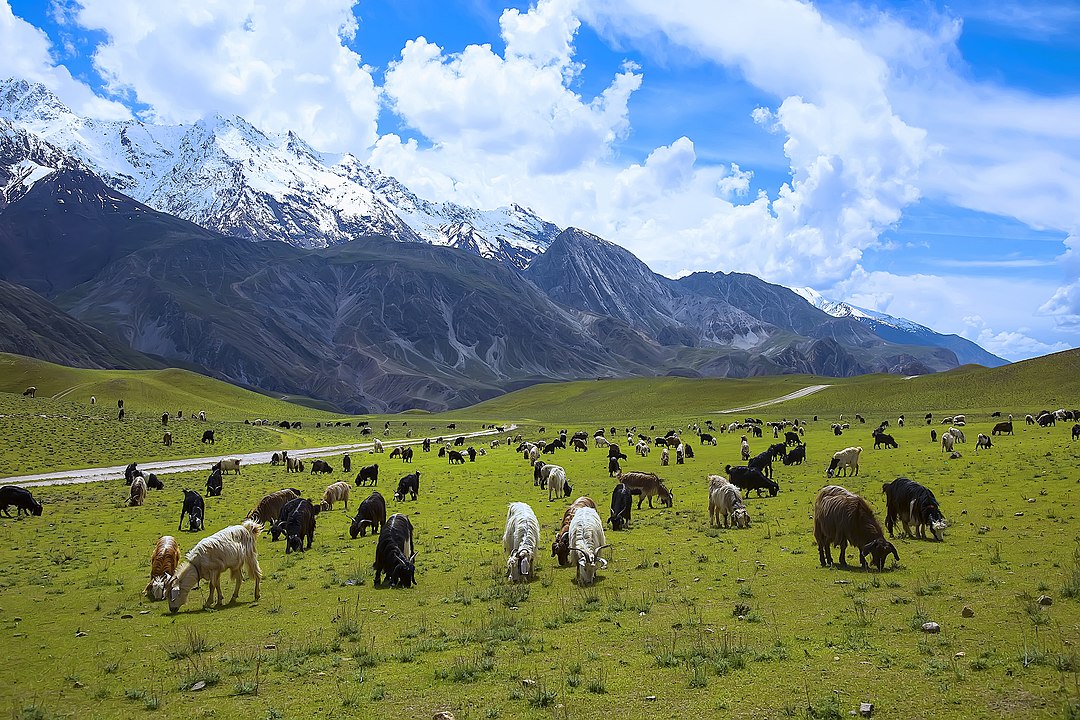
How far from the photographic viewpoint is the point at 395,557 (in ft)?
62.7

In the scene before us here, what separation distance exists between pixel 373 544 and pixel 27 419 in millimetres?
64409

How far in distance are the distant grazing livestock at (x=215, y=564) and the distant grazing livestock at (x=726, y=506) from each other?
1615 cm

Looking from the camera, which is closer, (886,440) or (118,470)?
(886,440)

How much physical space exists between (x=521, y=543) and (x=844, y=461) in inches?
1027

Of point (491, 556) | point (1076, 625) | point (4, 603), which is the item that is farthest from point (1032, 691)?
point (4, 603)

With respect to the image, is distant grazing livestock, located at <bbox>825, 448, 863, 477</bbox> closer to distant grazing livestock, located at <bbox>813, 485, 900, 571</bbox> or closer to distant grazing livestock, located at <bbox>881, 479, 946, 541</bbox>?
distant grazing livestock, located at <bbox>881, 479, 946, 541</bbox>

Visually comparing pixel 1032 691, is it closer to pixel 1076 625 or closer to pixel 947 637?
pixel 947 637

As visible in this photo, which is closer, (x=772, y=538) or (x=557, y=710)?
(x=557, y=710)

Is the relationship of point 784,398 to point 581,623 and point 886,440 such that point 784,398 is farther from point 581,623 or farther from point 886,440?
point 581,623

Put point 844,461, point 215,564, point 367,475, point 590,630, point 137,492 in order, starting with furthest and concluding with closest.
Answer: point 367,475 → point 844,461 → point 137,492 → point 215,564 → point 590,630

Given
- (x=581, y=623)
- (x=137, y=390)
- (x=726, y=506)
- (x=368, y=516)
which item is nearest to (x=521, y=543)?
(x=581, y=623)

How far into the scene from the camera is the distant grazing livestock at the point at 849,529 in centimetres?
1741

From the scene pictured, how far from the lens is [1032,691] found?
31.0 feet

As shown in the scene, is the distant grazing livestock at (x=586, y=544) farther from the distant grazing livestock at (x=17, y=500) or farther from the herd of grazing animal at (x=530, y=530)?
the distant grazing livestock at (x=17, y=500)
